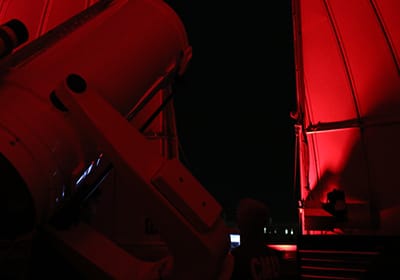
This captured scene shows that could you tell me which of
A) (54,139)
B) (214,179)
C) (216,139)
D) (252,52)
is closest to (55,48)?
(54,139)

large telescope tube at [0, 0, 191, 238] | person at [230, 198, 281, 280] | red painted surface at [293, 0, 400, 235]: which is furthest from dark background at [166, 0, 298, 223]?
person at [230, 198, 281, 280]

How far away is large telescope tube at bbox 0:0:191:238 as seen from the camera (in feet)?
→ 6.59

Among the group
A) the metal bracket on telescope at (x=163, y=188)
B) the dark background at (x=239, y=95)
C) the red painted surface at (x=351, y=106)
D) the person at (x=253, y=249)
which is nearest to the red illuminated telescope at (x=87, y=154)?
the metal bracket on telescope at (x=163, y=188)

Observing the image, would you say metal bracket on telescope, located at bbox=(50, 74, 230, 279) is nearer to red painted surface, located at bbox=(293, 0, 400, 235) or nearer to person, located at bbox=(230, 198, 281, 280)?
person, located at bbox=(230, 198, 281, 280)

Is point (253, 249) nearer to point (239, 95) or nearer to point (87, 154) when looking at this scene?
point (87, 154)

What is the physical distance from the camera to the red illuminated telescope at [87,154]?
6.49 feet

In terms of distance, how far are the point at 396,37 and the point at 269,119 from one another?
1192cm

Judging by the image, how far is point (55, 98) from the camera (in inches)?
83.8

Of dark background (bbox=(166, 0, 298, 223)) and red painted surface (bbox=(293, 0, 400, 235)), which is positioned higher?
dark background (bbox=(166, 0, 298, 223))

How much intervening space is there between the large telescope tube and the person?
0.93 meters

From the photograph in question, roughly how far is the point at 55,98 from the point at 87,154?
369 mm

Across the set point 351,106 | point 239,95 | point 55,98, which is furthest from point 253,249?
point 239,95

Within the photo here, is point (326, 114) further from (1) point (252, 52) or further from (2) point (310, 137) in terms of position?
(1) point (252, 52)

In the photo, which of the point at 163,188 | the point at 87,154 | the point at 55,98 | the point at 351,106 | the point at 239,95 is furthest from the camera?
the point at 239,95
